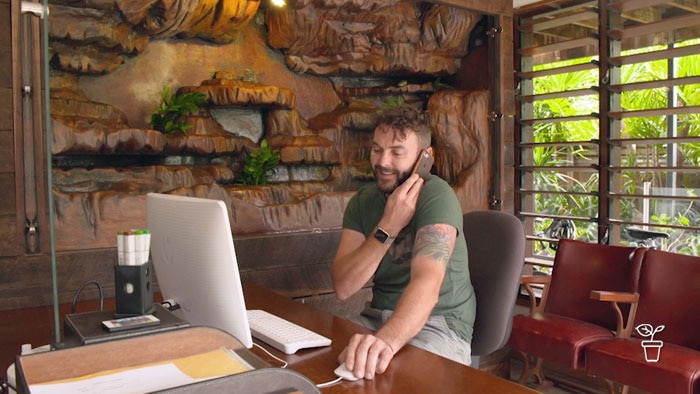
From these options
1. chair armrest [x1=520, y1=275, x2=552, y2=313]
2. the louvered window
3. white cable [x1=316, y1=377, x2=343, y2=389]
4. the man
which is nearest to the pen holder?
white cable [x1=316, y1=377, x2=343, y2=389]

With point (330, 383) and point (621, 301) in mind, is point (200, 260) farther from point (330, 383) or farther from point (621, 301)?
point (621, 301)

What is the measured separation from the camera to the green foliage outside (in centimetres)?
411

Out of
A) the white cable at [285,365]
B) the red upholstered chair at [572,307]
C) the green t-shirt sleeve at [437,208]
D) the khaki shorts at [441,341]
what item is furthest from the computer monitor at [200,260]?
the red upholstered chair at [572,307]

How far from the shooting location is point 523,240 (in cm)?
252

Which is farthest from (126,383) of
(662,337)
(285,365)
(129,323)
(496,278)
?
(662,337)

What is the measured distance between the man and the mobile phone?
22 millimetres

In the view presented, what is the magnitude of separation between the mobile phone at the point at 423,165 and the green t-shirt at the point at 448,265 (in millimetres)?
35

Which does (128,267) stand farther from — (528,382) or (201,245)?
(528,382)

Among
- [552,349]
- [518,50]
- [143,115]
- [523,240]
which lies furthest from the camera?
[518,50]

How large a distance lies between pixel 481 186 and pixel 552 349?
1.40 m

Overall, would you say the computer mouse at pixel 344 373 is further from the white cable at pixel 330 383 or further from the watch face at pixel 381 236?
the watch face at pixel 381 236

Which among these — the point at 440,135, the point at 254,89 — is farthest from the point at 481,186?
the point at 254,89

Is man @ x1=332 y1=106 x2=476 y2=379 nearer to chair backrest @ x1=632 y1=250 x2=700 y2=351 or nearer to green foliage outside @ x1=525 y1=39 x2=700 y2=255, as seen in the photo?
chair backrest @ x1=632 y1=250 x2=700 y2=351

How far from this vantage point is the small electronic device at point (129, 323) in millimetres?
1464
